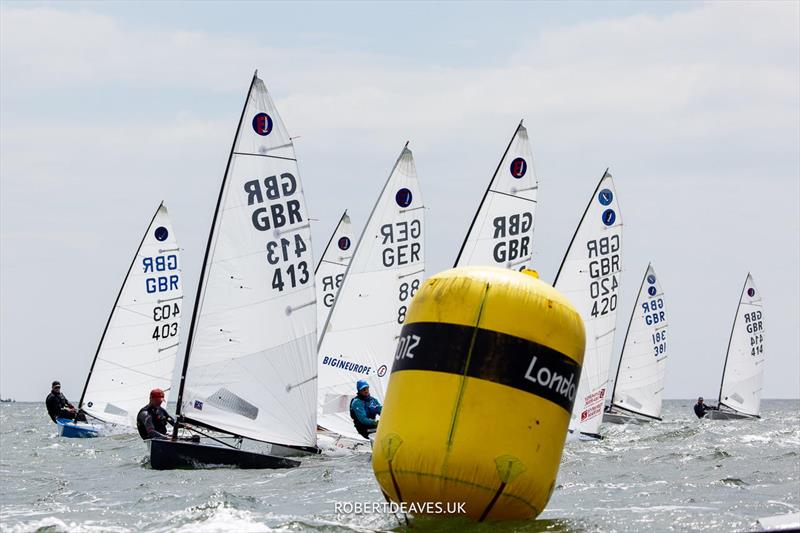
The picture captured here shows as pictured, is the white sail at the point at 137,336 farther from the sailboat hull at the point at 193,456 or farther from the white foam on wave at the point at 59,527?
the white foam on wave at the point at 59,527

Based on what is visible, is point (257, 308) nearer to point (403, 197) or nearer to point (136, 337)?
point (403, 197)

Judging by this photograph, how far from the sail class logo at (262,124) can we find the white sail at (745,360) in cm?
3204

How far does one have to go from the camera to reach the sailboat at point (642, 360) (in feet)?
128

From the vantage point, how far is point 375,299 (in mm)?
22547

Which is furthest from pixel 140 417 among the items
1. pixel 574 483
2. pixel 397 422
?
pixel 397 422

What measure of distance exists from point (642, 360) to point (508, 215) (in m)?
18.4

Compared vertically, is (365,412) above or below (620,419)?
above

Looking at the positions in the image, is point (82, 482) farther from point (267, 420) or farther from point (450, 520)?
point (450, 520)

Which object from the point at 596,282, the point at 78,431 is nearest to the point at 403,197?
the point at 596,282

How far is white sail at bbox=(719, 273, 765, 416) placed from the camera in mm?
46281

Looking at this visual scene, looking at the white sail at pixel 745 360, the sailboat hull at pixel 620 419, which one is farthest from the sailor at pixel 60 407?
the white sail at pixel 745 360

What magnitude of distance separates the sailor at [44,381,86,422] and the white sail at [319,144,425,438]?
871 centimetres

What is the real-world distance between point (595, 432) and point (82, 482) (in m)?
12.2

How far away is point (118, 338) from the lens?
2886 centimetres
